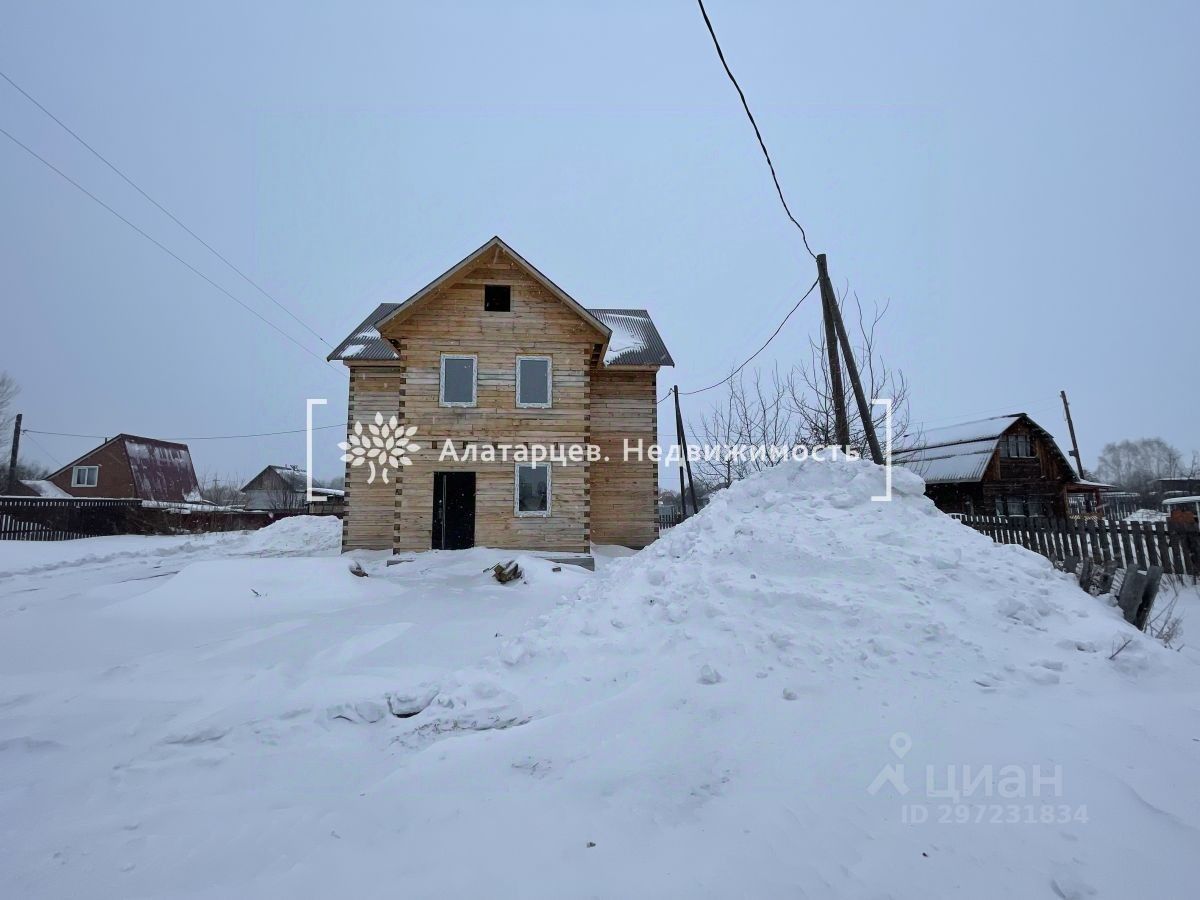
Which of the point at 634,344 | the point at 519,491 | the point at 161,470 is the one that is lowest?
the point at 519,491

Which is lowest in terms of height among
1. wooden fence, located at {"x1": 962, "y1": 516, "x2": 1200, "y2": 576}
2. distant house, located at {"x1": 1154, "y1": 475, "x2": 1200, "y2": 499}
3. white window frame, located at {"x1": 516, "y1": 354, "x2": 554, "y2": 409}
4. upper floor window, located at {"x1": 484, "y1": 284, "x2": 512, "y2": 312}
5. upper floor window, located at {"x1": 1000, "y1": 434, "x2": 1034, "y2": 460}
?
wooden fence, located at {"x1": 962, "y1": 516, "x2": 1200, "y2": 576}

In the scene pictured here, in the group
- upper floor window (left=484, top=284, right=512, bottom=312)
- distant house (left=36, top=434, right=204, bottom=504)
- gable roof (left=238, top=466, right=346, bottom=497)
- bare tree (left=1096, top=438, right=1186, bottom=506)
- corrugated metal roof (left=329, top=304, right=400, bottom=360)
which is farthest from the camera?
bare tree (left=1096, top=438, right=1186, bottom=506)

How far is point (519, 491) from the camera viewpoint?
1424cm

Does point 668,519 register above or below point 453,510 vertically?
below

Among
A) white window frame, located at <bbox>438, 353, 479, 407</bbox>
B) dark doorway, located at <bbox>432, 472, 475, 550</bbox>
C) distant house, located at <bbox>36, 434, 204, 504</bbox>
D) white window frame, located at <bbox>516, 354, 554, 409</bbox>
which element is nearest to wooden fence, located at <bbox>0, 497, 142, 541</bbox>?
distant house, located at <bbox>36, 434, 204, 504</bbox>

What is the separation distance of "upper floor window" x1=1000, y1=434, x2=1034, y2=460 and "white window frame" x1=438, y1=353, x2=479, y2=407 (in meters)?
27.6

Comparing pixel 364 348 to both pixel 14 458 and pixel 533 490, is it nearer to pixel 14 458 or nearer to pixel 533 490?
pixel 533 490

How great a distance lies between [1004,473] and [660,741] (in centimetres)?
3095

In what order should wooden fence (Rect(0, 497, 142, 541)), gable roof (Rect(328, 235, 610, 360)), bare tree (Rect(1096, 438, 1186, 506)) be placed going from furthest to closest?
bare tree (Rect(1096, 438, 1186, 506)) < wooden fence (Rect(0, 497, 142, 541)) < gable roof (Rect(328, 235, 610, 360))

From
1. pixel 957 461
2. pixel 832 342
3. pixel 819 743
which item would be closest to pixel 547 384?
pixel 832 342

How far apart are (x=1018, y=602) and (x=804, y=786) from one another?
3655 millimetres

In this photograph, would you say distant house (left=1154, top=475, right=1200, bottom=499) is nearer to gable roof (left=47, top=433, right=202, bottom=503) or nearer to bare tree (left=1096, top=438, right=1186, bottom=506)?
bare tree (left=1096, top=438, right=1186, bottom=506)

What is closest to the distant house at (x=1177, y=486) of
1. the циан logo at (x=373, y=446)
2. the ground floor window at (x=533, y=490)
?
the ground floor window at (x=533, y=490)

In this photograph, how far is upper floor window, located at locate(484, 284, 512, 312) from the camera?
14.9 metres
